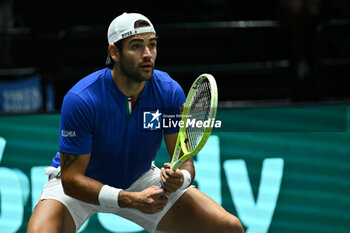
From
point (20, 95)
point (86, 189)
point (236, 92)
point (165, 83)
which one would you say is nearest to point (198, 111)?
point (165, 83)

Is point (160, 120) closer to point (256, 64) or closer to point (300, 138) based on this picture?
point (300, 138)

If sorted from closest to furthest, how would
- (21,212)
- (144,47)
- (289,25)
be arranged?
(144,47)
(21,212)
(289,25)

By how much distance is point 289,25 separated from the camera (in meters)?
8.05

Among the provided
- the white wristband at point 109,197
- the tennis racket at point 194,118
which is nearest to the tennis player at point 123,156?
the white wristband at point 109,197

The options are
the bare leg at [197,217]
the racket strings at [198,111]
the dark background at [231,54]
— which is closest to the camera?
the racket strings at [198,111]

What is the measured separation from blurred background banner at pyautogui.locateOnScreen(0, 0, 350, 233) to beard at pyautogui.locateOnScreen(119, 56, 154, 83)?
52.5 inches

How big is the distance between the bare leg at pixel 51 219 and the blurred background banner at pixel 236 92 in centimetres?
108

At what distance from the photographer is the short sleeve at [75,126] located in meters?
4.40

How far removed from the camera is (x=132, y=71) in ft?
14.6

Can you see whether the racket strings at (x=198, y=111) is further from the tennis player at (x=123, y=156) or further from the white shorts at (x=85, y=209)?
the white shorts at (x=85, y=209)

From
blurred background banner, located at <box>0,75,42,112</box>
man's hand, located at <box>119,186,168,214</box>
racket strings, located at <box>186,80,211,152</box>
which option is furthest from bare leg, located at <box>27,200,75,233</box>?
blurred background banner, located at <box>0,75,42,112</box>

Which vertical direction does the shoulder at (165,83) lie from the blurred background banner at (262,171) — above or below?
above

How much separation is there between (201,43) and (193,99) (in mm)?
3369

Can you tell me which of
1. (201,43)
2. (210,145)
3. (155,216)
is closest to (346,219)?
(210,145)
